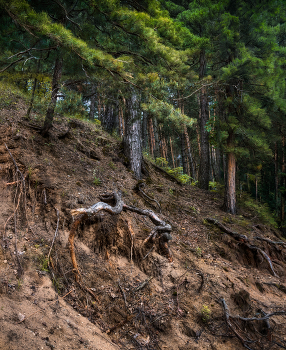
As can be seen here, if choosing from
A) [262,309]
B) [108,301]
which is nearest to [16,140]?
[108,301]

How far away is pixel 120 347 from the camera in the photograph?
362 cm

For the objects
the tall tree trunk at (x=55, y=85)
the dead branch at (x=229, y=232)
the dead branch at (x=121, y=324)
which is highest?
the tall tree trunk at (x=55, y=85)

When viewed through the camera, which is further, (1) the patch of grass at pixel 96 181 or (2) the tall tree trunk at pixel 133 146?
(2) the tall tree trunk at pixel 133 146

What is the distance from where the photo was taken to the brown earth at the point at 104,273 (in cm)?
336

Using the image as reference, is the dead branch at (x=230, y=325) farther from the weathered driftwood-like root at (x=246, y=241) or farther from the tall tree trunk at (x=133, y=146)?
the tall tree trunk at (x=133, y=146)

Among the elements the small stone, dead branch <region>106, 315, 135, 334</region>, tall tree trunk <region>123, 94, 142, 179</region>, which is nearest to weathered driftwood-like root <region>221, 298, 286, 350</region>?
dead branch <region>106, 315, 135, 334</region>

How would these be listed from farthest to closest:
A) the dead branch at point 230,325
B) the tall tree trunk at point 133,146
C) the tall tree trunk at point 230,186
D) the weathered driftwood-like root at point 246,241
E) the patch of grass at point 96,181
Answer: the tall tree trunk at point 230,186 < the tall tree trunk at point 133,146 < the weathered driftwood-like root at point 246,241 < the patch of grass at point 96,181 < the dead branch at point 230,325

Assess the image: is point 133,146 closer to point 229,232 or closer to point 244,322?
point 229,232

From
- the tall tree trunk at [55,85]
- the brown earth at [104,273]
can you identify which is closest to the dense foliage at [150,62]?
the tall tree trunk at [55,85]

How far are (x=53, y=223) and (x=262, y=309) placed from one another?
5010 millimetres

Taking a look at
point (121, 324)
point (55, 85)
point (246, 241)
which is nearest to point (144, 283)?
point (121, 324)

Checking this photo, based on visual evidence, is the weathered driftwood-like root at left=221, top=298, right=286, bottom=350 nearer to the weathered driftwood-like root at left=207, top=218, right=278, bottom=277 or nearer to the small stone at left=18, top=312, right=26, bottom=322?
the weathered driftwood-like root at left=207, top=218, right=278, bottom=277

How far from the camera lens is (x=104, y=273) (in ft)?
15.0

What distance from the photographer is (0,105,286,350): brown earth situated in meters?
3.36
